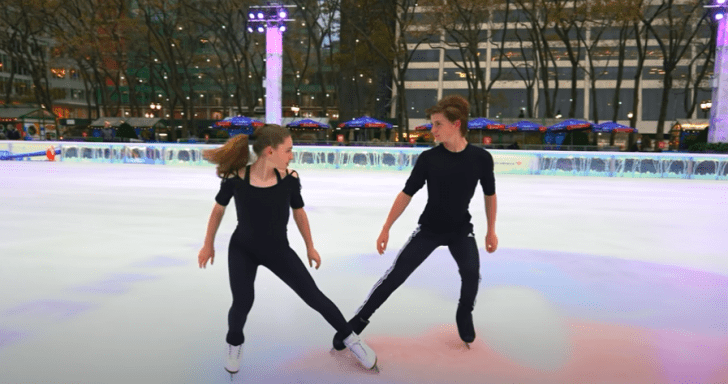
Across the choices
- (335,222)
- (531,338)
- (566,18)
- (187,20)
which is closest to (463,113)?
(531,338)

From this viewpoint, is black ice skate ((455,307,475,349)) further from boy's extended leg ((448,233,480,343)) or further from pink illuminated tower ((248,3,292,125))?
pink illuminated tower ((248,3,292,125))

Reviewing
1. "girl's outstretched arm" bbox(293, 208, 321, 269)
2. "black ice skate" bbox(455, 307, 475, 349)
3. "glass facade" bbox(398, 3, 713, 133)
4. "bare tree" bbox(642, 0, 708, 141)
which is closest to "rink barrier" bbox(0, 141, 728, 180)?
"bare tree" bbox(642, 0, 708, 141)

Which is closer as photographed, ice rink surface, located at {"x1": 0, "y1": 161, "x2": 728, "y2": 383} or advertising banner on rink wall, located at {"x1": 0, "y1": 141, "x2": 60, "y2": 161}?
ice rink surface, located at {"x1": 0, "y1": 161, "x2": 728, "y2": 383}

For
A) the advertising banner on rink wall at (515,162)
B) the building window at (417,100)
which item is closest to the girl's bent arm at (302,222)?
the advertising banner on rink wall at (515,162)

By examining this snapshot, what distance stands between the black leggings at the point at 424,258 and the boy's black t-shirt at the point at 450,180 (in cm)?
6

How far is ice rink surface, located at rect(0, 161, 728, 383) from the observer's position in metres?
2.84

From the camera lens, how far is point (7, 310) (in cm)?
373

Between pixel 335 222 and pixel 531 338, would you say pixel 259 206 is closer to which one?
pixel 531 338

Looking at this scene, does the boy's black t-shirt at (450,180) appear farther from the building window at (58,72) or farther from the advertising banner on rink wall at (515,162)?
the building window at (58,72)

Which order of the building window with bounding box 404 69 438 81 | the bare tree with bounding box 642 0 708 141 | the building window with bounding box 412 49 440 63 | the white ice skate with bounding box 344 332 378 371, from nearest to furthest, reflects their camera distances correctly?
the white ice skate with bounding box 344 332 378 371 < the bare tree with bounding box 642 0 708 141 < the building window with bounding box 412 49 440 63 < the building window with bounding box 404 69 438 81

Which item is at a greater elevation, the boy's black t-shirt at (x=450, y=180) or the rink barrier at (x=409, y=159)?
the boy's black t-shirt at (x=450, y=180)

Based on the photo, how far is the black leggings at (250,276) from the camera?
2.66m

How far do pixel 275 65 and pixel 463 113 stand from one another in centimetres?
1761

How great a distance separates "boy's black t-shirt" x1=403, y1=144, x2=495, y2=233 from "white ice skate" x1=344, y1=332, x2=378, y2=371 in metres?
0.71
